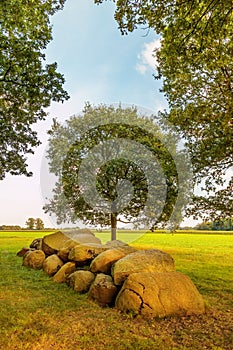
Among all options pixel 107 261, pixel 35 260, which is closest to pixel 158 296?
pixel 107 261

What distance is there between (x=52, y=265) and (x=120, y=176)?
7.32 m

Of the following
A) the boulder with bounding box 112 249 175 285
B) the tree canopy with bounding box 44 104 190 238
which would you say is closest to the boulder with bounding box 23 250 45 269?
the tree canopy with bounding box 44 104 190 238

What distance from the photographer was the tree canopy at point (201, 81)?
744 centimetres

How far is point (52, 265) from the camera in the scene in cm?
1413

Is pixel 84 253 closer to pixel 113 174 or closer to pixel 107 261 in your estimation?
pixel 107 261

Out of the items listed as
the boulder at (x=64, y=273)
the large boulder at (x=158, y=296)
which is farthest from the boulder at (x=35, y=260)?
the large boulder at (x=158, y=296)

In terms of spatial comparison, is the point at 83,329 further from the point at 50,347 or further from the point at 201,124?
the point at 201,124

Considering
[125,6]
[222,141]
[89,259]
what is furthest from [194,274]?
[125,6]

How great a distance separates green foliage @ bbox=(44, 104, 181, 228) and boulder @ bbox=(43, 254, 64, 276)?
5.46 metres

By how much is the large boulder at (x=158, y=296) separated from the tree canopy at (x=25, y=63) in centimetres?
858

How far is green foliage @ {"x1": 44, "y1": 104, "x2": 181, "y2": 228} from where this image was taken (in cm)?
1898

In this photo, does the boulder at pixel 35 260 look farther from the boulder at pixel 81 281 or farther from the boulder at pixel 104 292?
the boulder at pixel 104 292

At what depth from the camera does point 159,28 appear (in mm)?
8250

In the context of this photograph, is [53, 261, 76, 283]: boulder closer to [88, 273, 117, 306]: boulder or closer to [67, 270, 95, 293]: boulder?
[67, 270, 95, 293]: boulder
